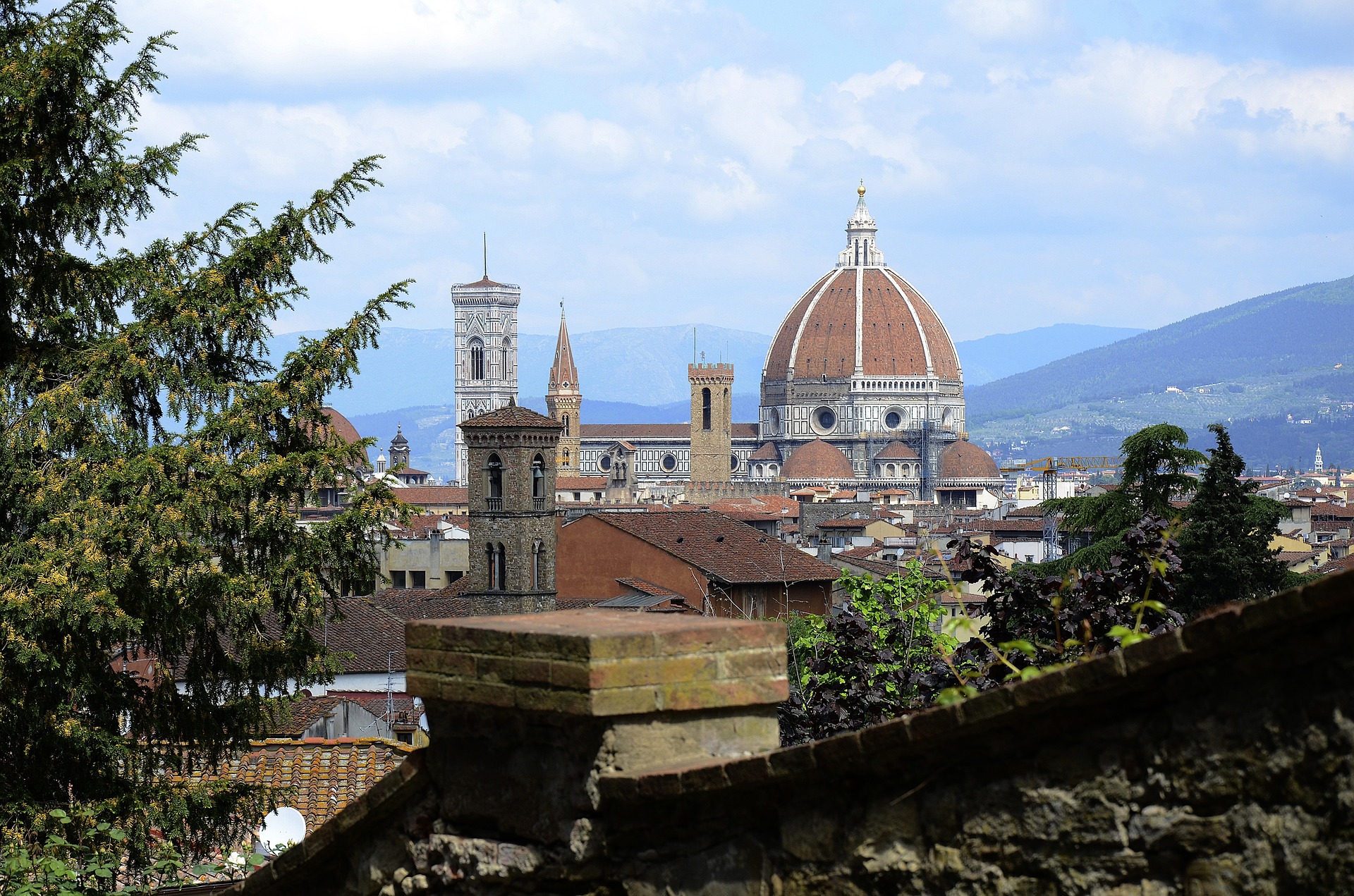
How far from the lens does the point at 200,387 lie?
9.25m

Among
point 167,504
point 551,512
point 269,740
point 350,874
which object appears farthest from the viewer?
point 551,512

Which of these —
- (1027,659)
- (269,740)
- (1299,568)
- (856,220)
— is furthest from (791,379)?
(1027,659)

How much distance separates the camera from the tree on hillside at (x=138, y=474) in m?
8.02

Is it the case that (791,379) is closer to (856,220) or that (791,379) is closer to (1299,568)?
(856,220)

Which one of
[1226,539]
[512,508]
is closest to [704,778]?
[1226,539]

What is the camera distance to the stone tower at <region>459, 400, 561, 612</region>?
125 ft

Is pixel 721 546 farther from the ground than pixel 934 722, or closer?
closer

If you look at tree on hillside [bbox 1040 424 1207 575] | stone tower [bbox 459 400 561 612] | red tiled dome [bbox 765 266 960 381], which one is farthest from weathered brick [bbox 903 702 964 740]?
red tiled dome [bbox 765 266 960 381]

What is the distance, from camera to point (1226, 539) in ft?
74.5

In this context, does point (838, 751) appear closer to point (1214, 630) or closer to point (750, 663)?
point (750, 663)

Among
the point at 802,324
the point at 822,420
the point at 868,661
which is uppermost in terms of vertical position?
the point at 802,324

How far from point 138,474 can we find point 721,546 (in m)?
28.2

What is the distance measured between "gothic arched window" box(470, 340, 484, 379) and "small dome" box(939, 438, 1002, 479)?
1934 inches

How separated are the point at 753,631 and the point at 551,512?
35657 mm
